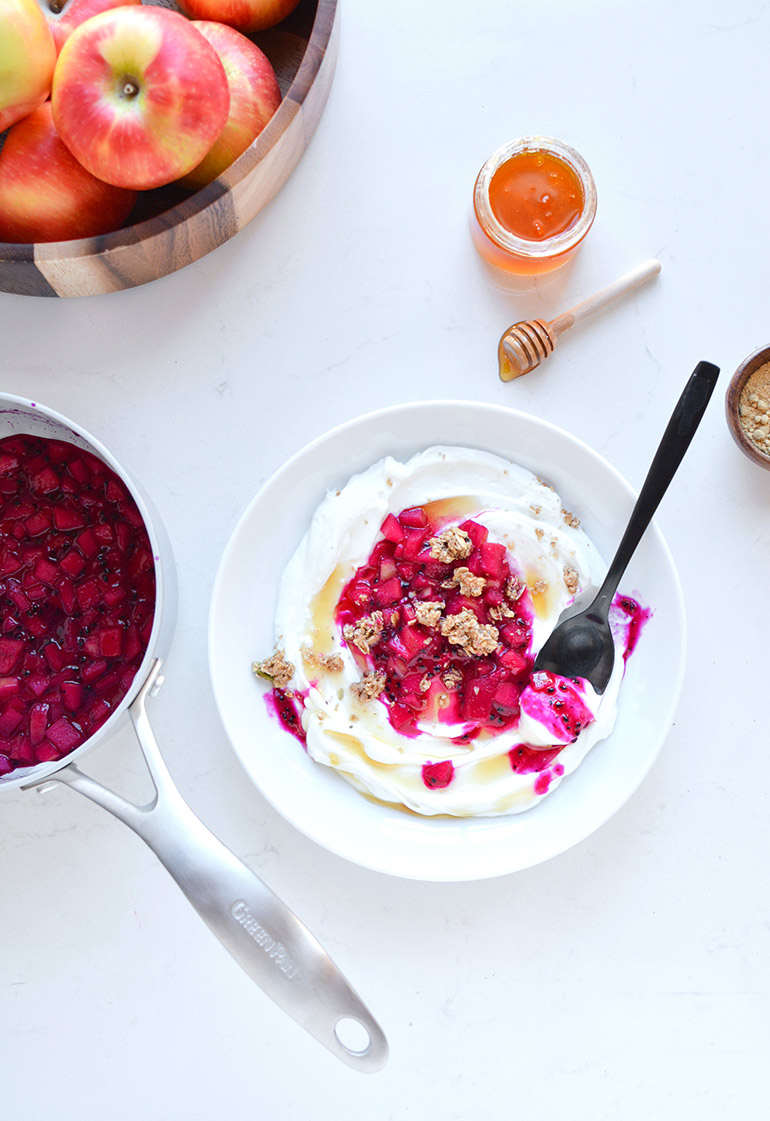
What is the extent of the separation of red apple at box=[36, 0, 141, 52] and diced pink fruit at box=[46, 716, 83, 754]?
3.77 feet

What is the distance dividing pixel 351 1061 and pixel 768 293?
5.56 feet

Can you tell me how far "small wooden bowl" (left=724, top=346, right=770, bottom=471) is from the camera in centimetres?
162

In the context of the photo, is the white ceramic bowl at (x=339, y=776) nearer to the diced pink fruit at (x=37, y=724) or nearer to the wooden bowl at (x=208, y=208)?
the diced pink fruit at (x=37, y=724)

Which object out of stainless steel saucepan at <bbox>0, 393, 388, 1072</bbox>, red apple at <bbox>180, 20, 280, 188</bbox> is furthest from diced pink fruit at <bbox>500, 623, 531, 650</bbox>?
red apple at <bbox>180, 20, 280, 188</bbox>

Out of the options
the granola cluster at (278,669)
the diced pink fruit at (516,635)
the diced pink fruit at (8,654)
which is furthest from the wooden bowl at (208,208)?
the diced pink fruit at (516,635)

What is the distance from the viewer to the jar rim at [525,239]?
63.2 inches

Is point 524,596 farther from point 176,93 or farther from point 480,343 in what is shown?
point 176,93

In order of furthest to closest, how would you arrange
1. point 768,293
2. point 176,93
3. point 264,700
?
point 768,293, point 264,700, point 176,93

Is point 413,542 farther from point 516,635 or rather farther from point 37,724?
point 37,724

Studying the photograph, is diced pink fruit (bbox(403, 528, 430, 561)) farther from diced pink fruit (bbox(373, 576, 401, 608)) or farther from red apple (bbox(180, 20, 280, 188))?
red apple (bbox(180, 20, 280, 188))

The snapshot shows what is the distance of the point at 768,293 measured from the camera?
1.74 meters

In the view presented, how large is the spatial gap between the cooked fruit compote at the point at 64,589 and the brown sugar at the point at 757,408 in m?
1.18

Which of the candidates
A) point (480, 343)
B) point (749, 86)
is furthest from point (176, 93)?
point (749, 86)

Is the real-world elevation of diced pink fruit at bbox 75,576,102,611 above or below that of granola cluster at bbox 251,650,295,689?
above
